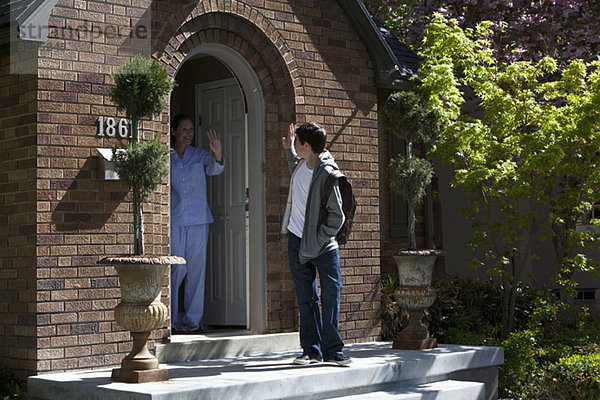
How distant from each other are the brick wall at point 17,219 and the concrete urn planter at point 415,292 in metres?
3.70

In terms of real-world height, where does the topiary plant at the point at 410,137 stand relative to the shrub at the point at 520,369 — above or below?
above

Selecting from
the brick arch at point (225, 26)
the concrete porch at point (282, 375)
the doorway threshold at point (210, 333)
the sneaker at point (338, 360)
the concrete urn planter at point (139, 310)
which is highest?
the brick arch at point (225, 26)

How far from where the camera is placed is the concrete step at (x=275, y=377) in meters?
6.32

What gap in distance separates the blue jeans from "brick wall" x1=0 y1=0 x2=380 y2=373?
1.49 metres

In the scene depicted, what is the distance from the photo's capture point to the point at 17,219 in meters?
7.50

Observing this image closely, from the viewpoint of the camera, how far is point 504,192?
10.4 m

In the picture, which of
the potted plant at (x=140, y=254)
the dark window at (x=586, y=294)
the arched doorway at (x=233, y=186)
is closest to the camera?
the potted plant at (x=140, y=254)

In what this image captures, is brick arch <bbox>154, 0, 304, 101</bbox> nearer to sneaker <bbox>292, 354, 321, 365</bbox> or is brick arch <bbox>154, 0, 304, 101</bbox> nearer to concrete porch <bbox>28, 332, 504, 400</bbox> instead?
concrete porch <bbox>28, 332, 504, 400</bbox>

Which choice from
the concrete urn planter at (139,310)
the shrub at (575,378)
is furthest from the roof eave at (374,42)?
the concrete urn planter at (139,310)

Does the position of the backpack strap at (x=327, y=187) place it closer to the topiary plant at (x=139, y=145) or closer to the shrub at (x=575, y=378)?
the topiary plant at (x=139, y=145)

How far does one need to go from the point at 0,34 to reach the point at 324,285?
3568 millimetres

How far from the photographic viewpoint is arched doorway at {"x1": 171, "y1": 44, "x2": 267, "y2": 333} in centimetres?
918

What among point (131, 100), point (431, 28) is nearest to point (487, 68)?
point (431, 28)

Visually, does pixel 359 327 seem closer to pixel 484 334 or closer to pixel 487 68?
pixel 484 334
